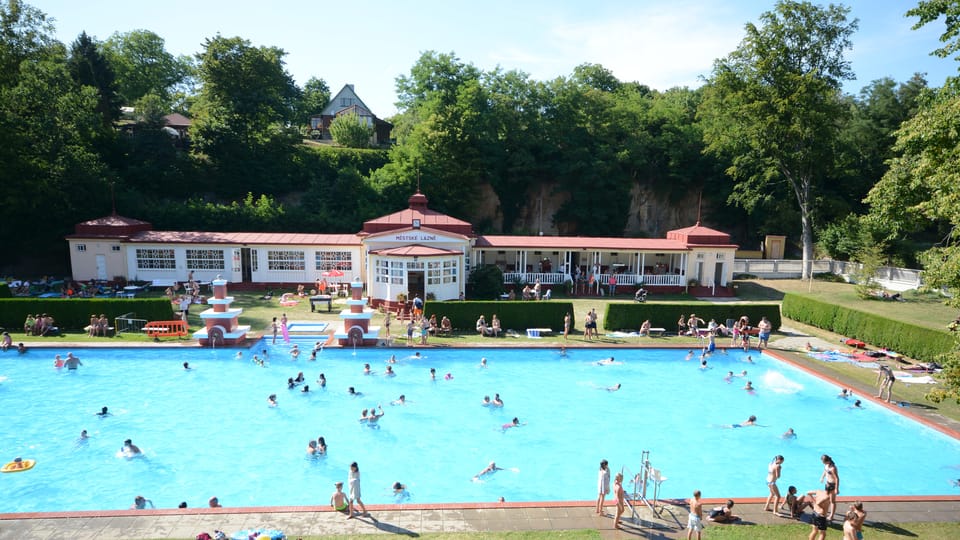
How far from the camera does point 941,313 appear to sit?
2942 centimetres

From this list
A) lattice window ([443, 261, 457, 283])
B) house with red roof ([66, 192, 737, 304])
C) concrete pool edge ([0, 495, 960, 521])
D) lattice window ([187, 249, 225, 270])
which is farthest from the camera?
lattice window ([187, 249, 225, 270])

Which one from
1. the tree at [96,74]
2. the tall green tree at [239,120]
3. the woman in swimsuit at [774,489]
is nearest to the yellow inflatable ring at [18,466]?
the woman in swimsuit at [774,489]

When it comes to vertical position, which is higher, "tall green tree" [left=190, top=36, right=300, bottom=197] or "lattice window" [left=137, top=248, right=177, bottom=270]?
"tall green tree" [left=190, top=36, right=300, bottom=197]

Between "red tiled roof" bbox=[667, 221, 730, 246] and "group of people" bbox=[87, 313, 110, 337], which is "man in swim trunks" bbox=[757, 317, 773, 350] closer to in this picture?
"red tiled roof" bbox=[667, 221, 730, 246]

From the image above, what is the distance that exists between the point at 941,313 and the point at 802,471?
2143cm

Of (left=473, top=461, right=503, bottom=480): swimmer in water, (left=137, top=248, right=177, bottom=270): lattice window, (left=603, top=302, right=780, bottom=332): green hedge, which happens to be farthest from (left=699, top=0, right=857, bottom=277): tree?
(left=137, top=248, right=177, bottom=270): lattice window

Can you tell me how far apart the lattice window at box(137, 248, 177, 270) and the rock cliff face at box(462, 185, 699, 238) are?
25.8m

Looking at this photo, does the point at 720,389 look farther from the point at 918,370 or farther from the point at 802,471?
the point at 918,370

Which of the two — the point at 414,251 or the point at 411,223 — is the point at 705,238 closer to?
the point at 411,223

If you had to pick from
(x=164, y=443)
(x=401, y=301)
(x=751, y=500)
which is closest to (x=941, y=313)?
(x=751, y=500)

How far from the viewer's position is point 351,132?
189 ft

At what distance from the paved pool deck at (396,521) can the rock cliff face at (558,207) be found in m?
42.1

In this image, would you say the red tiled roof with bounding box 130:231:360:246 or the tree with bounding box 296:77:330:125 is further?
the tree with bounding box 296:77:330:125

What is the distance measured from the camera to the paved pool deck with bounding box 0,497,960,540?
10.5 m
